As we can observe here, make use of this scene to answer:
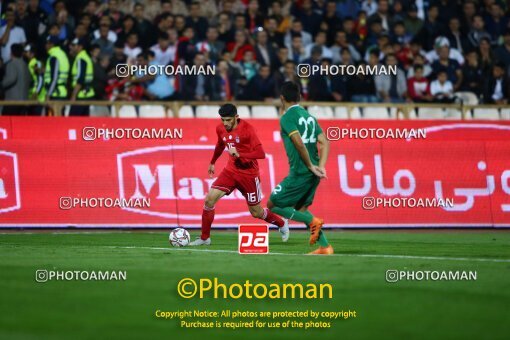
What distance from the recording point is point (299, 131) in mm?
15328

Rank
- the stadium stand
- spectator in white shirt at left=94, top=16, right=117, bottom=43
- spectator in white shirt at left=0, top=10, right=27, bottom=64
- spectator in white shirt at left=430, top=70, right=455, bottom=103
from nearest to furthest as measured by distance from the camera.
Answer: the stadium stand → spectator in white shirt at left=0, top=10, right=27, bottom=64 → spectator in white shirt at left=94, top=16, right=117, bottom=43 → spectator in white shirt at left=430, top=70, right=455, bottom=103

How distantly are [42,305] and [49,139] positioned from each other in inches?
430

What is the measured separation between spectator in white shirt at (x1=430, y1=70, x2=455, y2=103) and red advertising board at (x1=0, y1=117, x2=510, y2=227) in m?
3.35

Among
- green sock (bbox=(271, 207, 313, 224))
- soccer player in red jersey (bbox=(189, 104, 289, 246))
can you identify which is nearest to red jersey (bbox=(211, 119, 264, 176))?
soccer player in red jersey (bbox=(189, 104, 289, 246))

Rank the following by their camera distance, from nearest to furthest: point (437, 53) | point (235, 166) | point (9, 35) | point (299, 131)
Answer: point (299, 131), point (235, 166), point (9, 35), point (437, 53)

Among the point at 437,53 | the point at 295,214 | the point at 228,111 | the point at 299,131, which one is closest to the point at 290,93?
the point at 299,131

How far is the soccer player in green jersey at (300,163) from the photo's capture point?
15.1m

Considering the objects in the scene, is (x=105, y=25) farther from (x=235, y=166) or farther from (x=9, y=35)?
(x=235, y=166)

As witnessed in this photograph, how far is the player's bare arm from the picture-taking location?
593 inches

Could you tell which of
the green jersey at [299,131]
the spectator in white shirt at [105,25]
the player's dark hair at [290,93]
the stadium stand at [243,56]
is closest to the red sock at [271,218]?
the green jersey at [299,131]

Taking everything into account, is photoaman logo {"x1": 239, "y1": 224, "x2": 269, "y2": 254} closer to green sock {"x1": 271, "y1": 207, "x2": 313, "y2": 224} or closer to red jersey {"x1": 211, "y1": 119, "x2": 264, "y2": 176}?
green sock {"x1": 271, "y1": 207, "x2": 313, "y2": 224}

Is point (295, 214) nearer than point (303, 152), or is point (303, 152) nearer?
point (303, 152)

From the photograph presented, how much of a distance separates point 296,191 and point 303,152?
76 cm

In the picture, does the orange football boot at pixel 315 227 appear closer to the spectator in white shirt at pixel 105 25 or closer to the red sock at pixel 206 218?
the red sock at pixel 206 218
